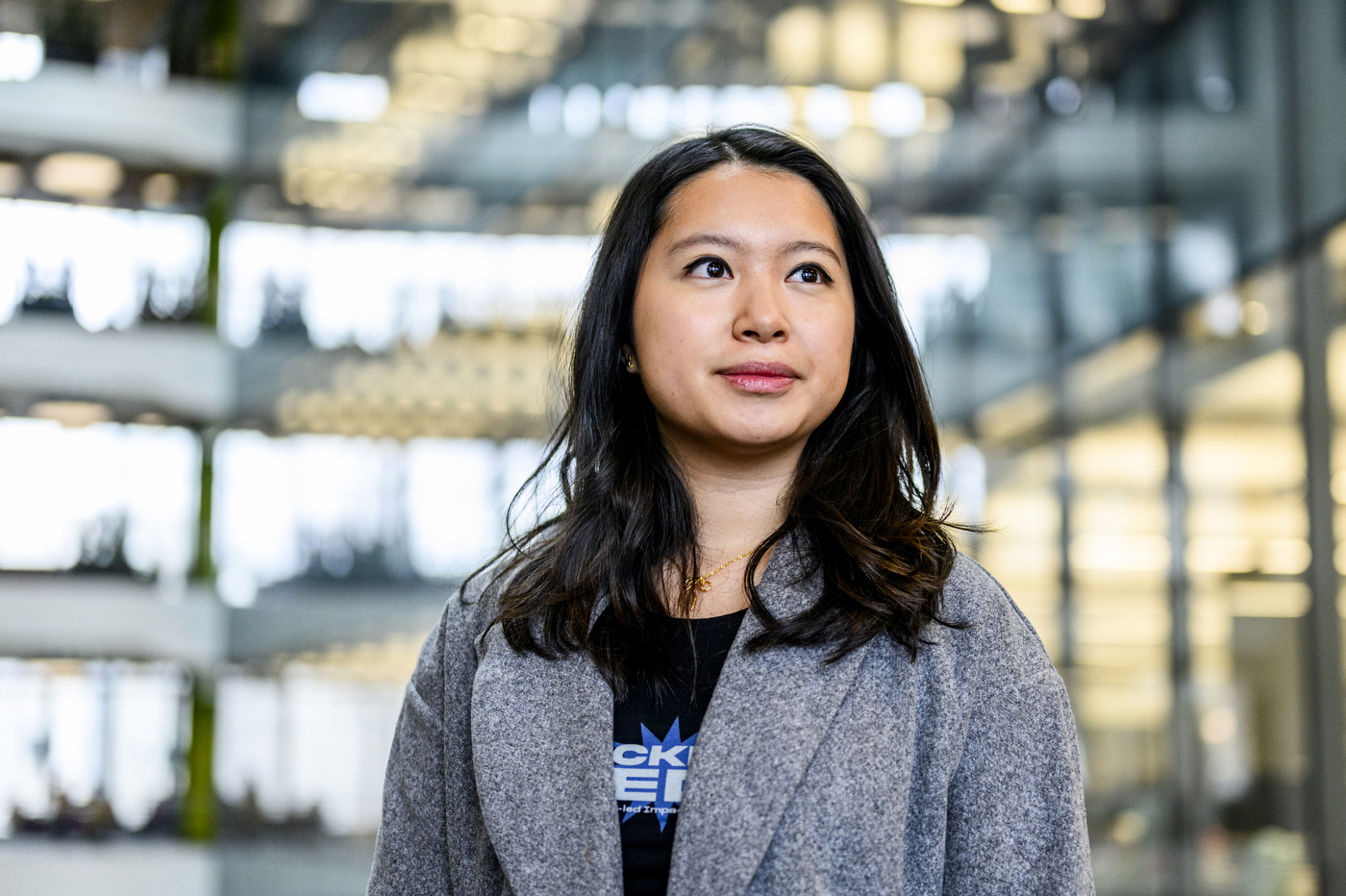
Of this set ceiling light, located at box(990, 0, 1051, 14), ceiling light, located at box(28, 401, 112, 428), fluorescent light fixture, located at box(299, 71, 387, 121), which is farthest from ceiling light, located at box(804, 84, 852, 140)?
ceiling light, located at box(28, 401, 112, 428)

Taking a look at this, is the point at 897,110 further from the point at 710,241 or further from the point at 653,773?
the point at 653,773

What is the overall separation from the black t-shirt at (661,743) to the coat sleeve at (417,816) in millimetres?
268

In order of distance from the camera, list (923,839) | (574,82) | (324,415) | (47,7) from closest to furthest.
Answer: (923,839)
(574,82)
(324,415)
(47,7)

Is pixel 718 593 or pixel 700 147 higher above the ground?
pixel 700 147

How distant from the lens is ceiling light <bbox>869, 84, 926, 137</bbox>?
8414mm

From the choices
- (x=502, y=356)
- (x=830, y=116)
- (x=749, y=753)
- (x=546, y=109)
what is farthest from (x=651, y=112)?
(x=749, y=753)

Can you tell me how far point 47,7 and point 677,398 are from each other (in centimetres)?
1314

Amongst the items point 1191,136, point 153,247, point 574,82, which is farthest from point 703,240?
point 153,247

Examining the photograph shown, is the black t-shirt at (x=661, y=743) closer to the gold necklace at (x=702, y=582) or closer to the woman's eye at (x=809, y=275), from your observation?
the gold necklace at (x=702, y=582)

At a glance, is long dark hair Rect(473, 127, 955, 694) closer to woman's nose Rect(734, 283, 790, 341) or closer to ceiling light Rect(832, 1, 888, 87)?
woman's nose Rect(734, 283, 790, 341)

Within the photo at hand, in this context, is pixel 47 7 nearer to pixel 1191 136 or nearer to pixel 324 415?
pixel 324 415

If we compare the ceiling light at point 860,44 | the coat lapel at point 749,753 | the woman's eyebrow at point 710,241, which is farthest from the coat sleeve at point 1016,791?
the ceiling light at point 860,44

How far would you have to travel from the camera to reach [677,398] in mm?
1504

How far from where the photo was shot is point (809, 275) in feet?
4.96
